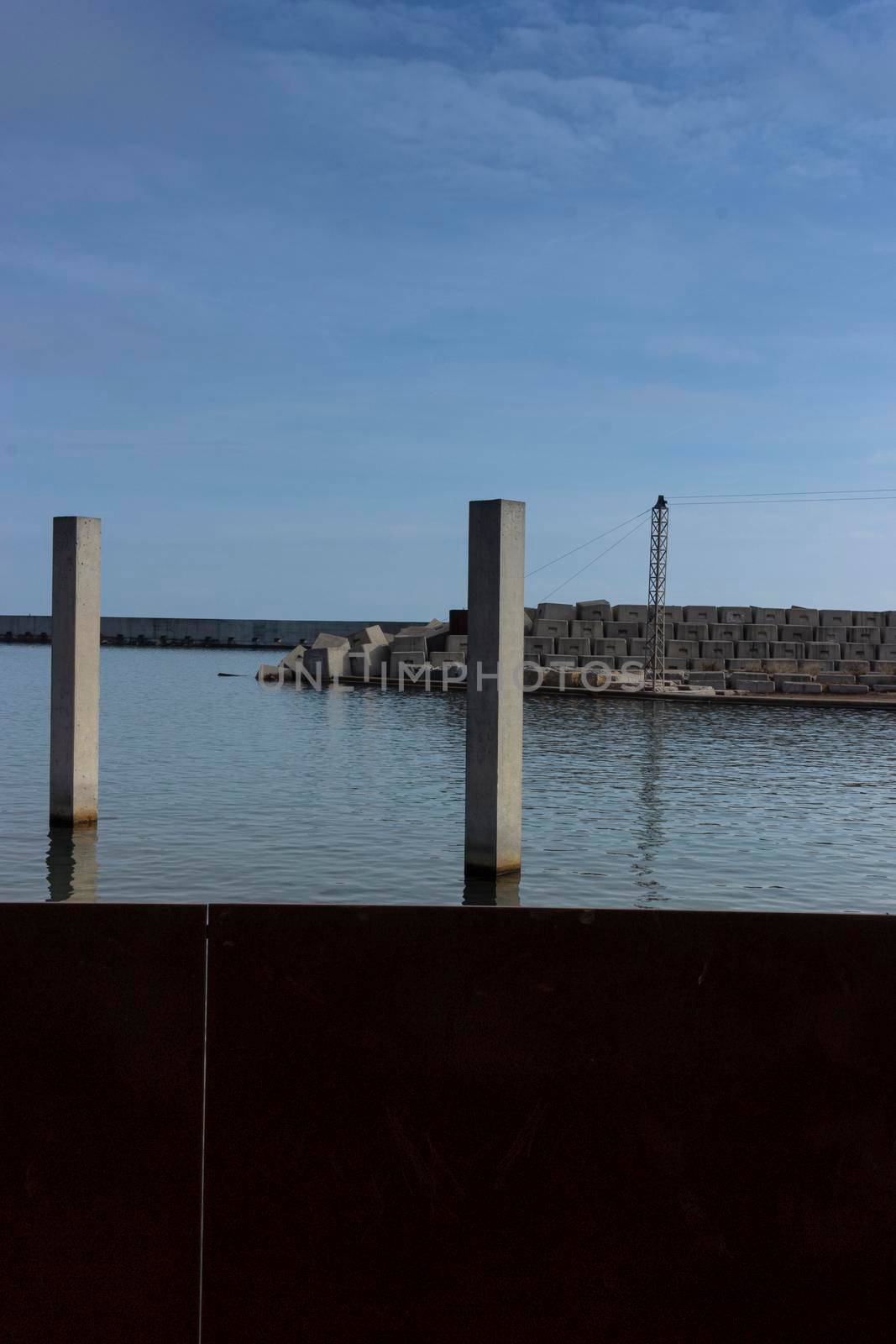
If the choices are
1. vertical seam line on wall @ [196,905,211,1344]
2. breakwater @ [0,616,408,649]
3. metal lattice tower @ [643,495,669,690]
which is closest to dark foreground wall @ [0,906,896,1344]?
vertical seam line on wall @ [196,905,211,1344]

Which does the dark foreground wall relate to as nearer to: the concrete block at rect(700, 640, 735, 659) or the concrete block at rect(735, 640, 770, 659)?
the concrete block at rect(700, 640, 735, 659)

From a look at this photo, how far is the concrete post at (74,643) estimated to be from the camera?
13266 millimetres

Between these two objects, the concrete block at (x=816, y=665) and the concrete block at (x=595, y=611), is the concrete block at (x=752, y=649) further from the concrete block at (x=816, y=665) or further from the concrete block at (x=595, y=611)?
the concrete block at (x=595, y=611)

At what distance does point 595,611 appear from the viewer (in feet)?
193

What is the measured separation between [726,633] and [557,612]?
8327 mm

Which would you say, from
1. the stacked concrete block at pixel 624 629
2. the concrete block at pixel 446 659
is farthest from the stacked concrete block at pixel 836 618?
the concrete block at pixel 446 659

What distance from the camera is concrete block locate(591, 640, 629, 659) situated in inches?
2224

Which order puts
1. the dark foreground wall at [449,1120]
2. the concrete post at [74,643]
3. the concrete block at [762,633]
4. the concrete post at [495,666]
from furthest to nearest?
the concrete block at [762,633], the concrete post at [74,643], the concrete post at [495,666], the dark foreground wall at [449,1120]

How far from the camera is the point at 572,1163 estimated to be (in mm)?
2600

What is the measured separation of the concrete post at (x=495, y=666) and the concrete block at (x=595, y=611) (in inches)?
1887

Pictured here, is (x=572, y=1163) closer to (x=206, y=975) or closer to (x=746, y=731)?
(x=206, y=975)

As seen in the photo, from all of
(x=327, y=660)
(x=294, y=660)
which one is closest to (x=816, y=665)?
(x=327, y=660)

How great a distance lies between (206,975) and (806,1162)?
1.35m

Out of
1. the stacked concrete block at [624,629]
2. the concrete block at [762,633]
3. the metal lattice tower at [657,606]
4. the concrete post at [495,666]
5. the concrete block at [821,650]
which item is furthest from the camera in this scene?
the concrete block at [762,633]
